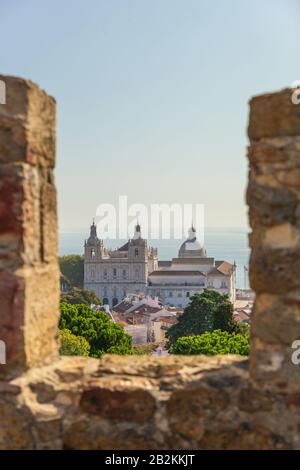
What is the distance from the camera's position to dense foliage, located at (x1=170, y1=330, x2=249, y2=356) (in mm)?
19344

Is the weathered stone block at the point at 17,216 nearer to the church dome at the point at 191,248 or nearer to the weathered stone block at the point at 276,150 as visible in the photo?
the weathered stone block at the point at 276,150

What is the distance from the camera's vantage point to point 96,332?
894 inches

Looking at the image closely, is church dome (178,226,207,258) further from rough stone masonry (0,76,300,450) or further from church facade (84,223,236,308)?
rough stone masonry (0,76,300,450)

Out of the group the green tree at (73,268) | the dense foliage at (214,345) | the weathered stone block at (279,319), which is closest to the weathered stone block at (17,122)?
the weathered stone block at (279,319)

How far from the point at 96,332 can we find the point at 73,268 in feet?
235

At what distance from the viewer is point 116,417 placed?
9.06ft

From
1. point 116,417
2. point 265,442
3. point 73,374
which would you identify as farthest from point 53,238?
point 265,442

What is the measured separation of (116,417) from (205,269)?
317ft

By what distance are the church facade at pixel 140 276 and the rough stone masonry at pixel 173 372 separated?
8724cm

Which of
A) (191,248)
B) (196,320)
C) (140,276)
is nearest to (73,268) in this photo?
(140,276)

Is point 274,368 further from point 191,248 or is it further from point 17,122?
point 191,248

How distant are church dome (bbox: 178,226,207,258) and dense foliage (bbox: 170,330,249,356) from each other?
87.9m

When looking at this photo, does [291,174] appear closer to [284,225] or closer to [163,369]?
[284,225]

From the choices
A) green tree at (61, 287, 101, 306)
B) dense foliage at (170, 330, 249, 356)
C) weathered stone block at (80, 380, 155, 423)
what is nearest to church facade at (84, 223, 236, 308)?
green tree at (61, 287, 101, 306)
